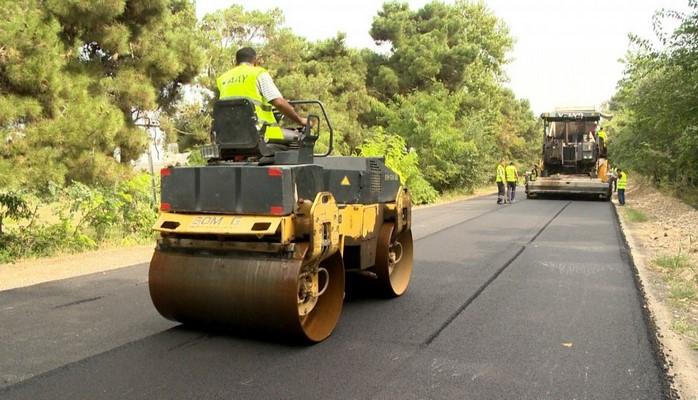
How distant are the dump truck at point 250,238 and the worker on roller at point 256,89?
0.13m

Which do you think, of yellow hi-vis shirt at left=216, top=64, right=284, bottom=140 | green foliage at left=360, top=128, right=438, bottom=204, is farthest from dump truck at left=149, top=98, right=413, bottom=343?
green foliage at left=360, top=128, right=438, bottom=204

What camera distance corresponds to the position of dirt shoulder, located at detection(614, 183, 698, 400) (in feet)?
14.7

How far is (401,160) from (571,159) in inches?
272

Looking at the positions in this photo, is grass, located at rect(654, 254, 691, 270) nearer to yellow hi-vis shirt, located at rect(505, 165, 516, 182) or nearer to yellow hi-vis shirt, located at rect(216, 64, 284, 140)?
yellow hi-vis shirt, located at rect(216, 64, 284, 140)

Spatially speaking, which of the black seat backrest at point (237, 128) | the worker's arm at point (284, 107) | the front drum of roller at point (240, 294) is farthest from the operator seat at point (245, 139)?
the front drum of roller at point (240, 294)

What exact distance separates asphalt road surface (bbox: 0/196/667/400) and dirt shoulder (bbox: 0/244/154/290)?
→ 475mm

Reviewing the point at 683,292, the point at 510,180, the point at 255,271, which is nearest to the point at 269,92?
the point at 255,271

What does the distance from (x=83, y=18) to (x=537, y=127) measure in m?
58.6

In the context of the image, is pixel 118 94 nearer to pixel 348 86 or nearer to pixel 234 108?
pixel 234 108

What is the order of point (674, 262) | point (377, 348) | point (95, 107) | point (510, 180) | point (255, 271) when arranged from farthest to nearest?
point (510, 180)
point (95, 107)
point (674, 262)
point (377, 348)
point (255, 271)

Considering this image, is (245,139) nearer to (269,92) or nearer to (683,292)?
(269,92)

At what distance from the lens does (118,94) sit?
38.5ft

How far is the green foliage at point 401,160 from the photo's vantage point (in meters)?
21.4

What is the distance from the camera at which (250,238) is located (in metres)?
4.48
